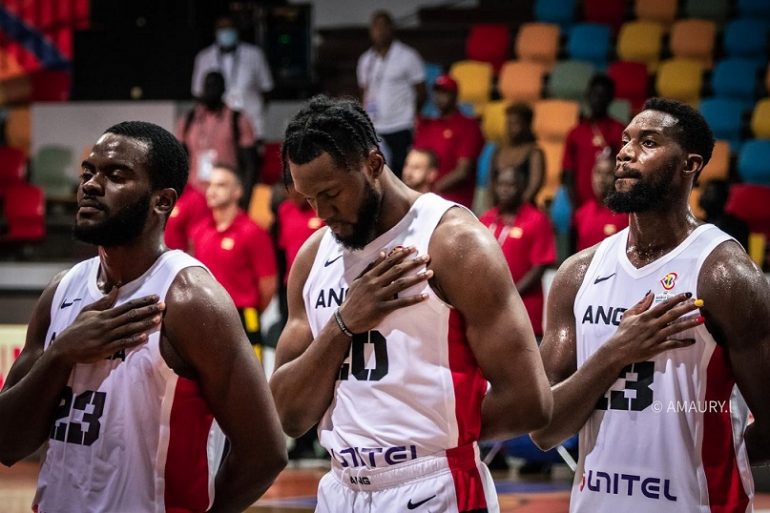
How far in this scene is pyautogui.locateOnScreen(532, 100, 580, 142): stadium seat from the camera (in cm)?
1242

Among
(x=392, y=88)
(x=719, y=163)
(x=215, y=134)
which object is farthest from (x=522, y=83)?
(x=215, y=134)

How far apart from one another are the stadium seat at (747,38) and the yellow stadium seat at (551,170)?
216 cm

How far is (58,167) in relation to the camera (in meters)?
13.0

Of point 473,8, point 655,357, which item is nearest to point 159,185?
point 655,357

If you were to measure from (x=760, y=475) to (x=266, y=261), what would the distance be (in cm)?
358

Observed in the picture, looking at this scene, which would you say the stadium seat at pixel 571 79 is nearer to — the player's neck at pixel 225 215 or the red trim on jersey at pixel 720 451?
the player's neck at pixel 225 215

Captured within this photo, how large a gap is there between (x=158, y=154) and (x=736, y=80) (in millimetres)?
10072

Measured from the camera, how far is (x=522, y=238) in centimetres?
846

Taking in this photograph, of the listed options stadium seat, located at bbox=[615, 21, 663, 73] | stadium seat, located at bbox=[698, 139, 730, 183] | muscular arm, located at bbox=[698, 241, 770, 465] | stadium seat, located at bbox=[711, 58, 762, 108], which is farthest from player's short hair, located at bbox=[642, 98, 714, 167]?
stadium seat, located at bbox=[615, 21, 663, 73]

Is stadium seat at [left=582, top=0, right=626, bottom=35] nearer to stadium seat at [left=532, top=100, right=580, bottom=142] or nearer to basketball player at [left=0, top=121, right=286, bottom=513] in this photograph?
stadium seat at [left=532, top=100, right=580, bottom=142]

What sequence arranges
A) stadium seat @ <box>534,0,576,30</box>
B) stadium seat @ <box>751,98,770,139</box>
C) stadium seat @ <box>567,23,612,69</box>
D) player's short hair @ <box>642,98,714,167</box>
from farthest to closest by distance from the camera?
stadium seat @ <box>534,0,576,30</box>
stadium seat @ <box>567,23,612,69</box>
stadium seat @ <box>751,98,770,139</box>
player's short hair @ <box>642,98,714,167</box>

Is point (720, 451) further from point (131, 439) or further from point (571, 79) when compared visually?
point (571, 79)

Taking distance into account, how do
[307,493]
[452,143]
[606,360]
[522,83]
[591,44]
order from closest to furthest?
[606,360] → [307,493] → [452,143] → [522,83] → [591,44]

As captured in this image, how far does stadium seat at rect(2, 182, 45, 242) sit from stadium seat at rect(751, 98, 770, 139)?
7183mm
